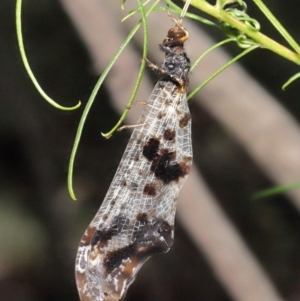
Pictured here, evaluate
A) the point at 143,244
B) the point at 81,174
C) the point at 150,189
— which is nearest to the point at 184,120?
the point at 150,189

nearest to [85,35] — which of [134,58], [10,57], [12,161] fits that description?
[134,58]

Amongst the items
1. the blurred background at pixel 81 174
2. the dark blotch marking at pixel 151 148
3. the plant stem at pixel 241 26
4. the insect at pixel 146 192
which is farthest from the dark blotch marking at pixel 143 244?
the blurred background at pixel 81 174

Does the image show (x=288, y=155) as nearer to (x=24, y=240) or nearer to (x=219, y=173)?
(x=219, y=173)

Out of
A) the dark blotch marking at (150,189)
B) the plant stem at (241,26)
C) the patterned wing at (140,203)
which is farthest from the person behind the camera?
the dark blotch marking at (150,189)

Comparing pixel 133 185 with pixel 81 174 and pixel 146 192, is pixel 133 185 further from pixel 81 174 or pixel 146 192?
pixel 81 174

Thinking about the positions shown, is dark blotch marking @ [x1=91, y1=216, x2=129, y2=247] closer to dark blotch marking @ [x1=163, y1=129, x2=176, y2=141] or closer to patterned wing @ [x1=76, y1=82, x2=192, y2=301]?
patterned wing @ [x1=76, y1=82, x2=192, y2=301]

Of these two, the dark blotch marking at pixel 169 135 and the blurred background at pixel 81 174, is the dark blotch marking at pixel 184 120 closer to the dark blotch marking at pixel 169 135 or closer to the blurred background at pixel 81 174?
the dark blotch marking at pixel 169 135
